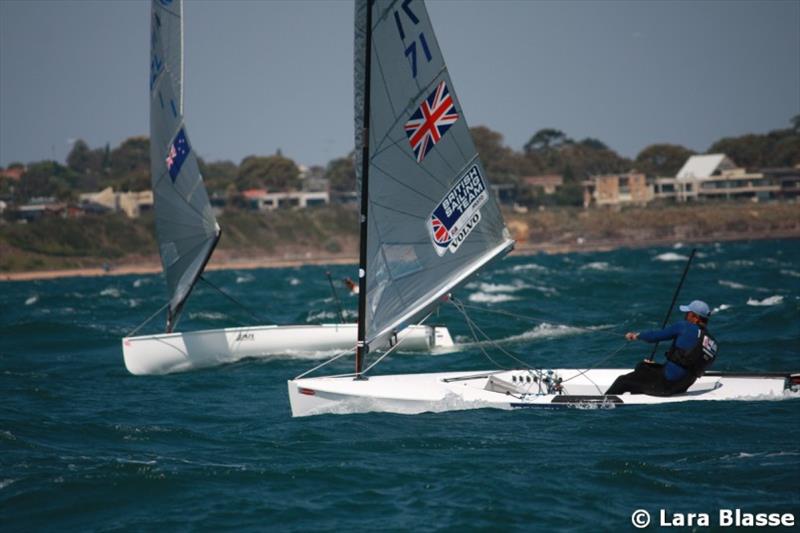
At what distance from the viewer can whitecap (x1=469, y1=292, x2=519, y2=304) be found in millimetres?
37875

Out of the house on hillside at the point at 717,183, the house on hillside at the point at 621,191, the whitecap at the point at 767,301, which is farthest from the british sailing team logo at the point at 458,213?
the house on hillside at the point at 621,191

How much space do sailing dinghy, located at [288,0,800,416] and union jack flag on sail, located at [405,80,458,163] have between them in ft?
0.05

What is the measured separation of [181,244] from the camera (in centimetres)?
2275

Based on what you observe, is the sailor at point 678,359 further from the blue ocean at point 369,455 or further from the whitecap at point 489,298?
the whitecap at point 489,298

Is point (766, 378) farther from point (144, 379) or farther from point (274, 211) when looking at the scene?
point (274, 211)

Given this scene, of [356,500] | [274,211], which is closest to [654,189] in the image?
[274,211]

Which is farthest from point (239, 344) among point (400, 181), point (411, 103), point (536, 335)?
point (411, 103)

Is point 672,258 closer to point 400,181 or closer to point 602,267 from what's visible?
point 602,267

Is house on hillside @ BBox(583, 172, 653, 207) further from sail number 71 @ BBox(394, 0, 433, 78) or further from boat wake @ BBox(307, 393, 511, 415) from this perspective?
boat wake @ BBox(307, 393, 511, 415)

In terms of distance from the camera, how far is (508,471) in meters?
11.7

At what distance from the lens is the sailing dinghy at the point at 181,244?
2186cm

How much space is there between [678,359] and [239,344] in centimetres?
1104

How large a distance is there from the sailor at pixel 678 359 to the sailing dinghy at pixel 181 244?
310 inches

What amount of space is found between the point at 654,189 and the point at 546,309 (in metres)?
111
